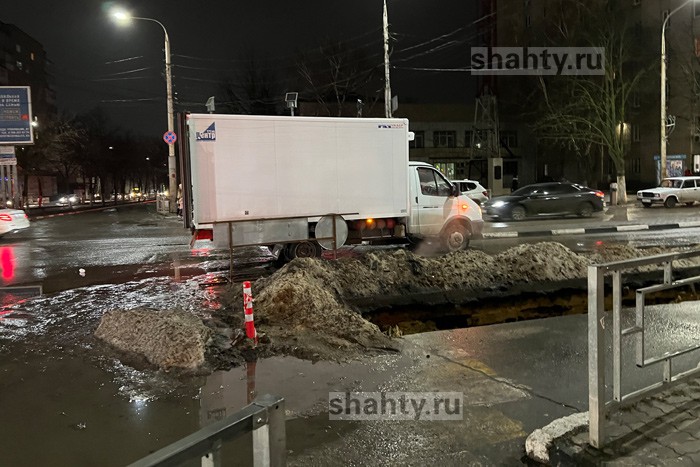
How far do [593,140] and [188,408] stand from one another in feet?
124

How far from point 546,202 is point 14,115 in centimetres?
3048

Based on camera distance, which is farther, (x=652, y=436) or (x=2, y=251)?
(x=2, y=251)

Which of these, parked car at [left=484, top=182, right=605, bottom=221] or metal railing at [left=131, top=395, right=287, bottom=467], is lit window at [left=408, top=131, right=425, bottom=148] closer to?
parked car at [left=484, top=182, right=605, bottom=221]

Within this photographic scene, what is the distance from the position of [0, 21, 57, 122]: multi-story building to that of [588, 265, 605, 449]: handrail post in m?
90.5

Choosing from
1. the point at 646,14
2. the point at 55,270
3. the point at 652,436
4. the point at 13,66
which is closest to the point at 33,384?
the point at 652,436

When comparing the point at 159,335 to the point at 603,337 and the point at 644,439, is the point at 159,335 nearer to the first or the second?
the point at 603,337

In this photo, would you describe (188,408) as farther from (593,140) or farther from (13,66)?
(13,66)

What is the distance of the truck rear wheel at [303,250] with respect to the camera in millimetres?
12492

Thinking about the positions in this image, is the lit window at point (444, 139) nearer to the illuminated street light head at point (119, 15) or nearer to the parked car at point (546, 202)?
the parked car at point (546, 202)

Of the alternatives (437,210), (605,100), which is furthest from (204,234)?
(605,100)

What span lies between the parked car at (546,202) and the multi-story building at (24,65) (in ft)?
251

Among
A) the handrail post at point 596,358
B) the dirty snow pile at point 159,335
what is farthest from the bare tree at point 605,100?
the handrail post at point 596,358

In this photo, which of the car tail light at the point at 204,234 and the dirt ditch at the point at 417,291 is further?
the car tail light at the point at 204,234

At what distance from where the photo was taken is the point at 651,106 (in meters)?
42.9
